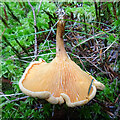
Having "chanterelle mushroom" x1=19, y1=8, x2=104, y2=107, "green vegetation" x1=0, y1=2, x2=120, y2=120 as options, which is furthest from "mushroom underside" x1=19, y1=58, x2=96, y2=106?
"green vegetation" x1=0, y1=2, x2=120, y2=120

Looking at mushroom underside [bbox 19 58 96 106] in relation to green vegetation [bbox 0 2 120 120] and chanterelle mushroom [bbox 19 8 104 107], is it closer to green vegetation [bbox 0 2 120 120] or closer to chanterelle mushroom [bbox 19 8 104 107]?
chanterelle mushroom [bbox 19 8 104 107]

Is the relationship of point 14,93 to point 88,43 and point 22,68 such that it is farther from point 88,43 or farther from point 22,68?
point 88,43

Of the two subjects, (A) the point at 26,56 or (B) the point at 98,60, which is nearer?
(B) the point at 98,60

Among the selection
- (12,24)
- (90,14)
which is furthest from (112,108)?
(12,24)

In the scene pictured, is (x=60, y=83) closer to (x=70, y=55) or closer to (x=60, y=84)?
(x=60, y=84)

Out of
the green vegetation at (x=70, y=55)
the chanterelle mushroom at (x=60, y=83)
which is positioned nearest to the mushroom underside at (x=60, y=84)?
the chanterelle mushroom at (x=60, y=83)

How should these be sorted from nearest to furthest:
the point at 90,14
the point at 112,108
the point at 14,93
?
the point at 112,108 → the point at 14,93 → the point at 90,14

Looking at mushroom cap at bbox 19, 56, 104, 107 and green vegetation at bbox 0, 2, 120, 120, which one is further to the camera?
green vegetation at bbox 0, 2, 120, 120
